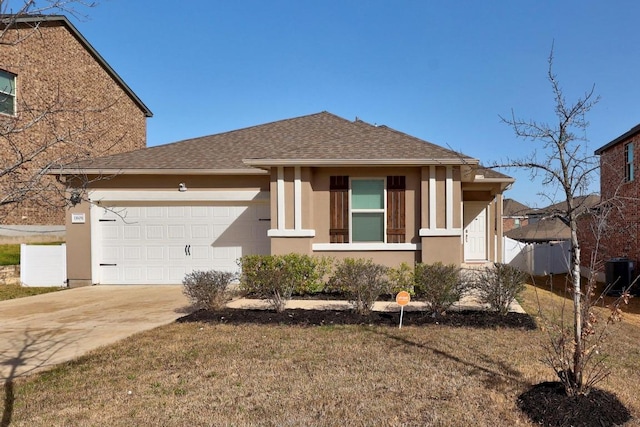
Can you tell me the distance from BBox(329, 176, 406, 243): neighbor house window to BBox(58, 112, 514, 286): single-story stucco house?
0.02m

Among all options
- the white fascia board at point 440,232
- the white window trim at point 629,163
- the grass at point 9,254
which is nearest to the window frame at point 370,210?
the white fascia board at point 440,232

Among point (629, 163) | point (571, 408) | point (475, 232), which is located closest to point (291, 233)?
point (571, 408)

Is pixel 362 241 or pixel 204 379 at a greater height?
pixel 362 241

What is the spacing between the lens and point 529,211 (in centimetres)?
459

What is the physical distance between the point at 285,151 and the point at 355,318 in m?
4.65

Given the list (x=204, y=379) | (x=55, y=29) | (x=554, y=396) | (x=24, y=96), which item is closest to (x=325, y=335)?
(x=204, y=379)

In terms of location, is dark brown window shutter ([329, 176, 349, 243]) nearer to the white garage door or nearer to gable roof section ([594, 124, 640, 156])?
the white garage door

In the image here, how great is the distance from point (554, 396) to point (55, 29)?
20293 millimetres

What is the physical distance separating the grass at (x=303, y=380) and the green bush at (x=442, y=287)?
0.77 meters

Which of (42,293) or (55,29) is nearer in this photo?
(42,293)

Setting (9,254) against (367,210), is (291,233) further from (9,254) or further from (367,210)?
(9,254)

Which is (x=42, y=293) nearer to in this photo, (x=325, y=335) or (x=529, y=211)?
(x=325, y=335)

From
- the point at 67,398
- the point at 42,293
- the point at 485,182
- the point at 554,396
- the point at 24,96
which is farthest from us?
the point at 24,96

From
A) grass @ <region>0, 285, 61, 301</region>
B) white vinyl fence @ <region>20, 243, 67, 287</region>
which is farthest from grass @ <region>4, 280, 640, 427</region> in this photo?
white vinyl fence @ <region>20, 243, 67, 287</region>
